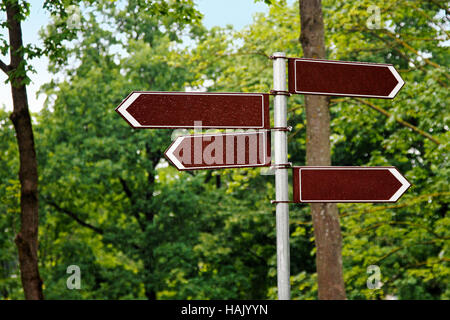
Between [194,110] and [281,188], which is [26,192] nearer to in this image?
[194,110]

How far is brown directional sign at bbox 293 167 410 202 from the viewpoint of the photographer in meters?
3.27

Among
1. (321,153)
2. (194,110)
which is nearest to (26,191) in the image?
(321,153)

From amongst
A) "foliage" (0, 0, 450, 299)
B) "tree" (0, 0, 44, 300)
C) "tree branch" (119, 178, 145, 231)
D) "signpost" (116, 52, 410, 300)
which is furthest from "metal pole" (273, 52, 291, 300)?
"tree branch" (119, 178, 145, 231)

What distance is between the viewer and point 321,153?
23.9 feet

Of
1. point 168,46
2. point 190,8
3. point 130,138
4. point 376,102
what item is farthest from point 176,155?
point 168,46

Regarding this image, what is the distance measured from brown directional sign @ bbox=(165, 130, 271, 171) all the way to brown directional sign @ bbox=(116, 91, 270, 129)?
3.1 inches

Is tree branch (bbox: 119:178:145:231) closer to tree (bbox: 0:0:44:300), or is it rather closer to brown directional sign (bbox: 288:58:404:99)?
tree (bbox: 0:0:44:300)

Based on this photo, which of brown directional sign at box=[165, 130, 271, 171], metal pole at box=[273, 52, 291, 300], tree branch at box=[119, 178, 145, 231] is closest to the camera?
metal pole at box=[273, 52, 291, 300]

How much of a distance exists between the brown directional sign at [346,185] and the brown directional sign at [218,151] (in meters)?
0.26

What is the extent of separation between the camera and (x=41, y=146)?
58.1ft

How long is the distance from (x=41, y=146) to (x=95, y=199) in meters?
2.67

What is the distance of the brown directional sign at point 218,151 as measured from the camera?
3.15m

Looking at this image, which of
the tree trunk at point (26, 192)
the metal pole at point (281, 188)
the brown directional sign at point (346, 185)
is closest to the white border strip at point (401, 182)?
the brown directional sign at point (346, 185)
